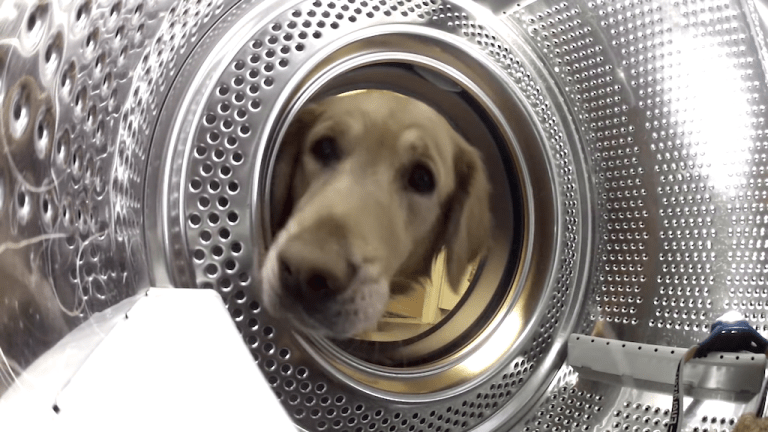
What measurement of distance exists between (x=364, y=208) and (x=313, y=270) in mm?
115

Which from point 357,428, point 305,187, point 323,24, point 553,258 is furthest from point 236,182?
point 553,258

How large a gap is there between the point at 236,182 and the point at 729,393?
2.45 feet

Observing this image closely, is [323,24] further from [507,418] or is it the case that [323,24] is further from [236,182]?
[507,418]

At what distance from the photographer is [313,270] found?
2.54 feet

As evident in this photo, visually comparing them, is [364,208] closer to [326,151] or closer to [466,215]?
[326,151]

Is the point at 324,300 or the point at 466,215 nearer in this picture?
the point at 324,300

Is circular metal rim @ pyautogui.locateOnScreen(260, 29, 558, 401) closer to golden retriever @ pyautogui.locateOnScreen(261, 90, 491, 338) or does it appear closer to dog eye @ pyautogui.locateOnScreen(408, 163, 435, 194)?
golden retriever @ pyautogui.locateOnScreen(261, 90, 491, 338)

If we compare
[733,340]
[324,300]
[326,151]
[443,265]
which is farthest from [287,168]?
[733,340]

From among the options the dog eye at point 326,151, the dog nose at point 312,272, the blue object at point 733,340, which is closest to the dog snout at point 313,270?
the dog nose at point 312,272

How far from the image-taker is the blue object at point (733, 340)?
0.84 metres

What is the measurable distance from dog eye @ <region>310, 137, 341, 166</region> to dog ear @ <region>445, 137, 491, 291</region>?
0.70ft

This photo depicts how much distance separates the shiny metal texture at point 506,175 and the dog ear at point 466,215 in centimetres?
3

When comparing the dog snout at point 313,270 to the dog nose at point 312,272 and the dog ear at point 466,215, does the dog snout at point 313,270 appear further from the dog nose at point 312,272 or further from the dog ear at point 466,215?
the dog ear at point 466,215

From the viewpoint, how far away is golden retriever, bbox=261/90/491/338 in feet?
2.53
